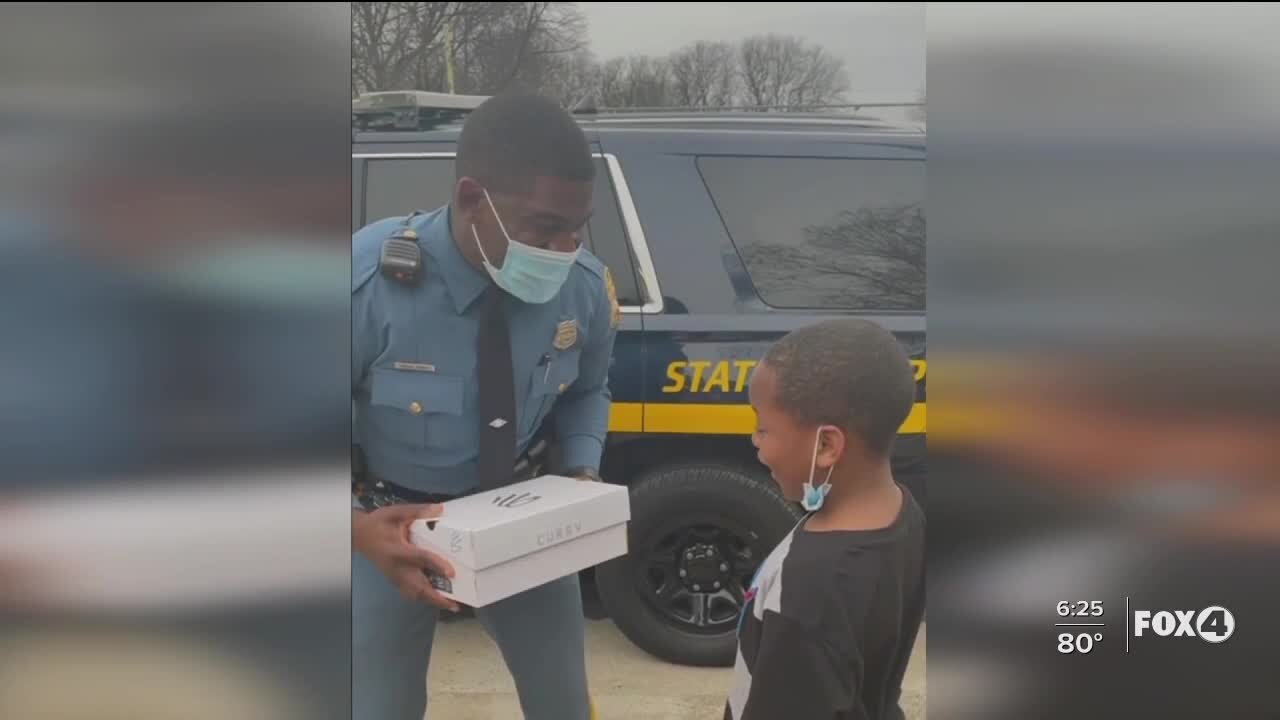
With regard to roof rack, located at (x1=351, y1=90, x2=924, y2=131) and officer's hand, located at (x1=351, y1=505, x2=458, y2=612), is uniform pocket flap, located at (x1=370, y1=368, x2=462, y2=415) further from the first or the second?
roof rack, located at (x1=351, y1=90, x2=924, y2=131)

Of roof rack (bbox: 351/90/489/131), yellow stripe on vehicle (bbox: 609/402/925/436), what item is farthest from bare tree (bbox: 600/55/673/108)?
yellow stripe on vehicle (bbox: 609/402/925/436)

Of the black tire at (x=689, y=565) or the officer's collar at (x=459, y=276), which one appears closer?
the officer's collar at (x=459, y=276)

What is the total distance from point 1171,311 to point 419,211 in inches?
39.8

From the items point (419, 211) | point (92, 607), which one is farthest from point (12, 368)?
point (419, 211)

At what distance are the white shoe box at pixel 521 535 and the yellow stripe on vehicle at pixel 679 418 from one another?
25.1 inches

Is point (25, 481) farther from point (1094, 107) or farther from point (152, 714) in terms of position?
point (1094, 107)

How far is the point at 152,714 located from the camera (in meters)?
1.06

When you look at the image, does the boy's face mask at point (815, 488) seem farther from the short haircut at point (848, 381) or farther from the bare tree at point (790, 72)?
the bare tree at point (790, 72)

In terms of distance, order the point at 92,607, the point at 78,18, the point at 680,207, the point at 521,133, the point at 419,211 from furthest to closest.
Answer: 1. the point at 680,207
2. the point at 419,211
3. the point at 521,133
4. the point at 92,607
5. the point at 78,18

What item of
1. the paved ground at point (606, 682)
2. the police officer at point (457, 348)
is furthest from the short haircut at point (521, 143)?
the paved ground at point (606, 682)

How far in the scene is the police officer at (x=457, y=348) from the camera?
120cm

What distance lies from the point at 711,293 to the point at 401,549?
952 mm

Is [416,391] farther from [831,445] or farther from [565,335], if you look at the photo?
[831,445]

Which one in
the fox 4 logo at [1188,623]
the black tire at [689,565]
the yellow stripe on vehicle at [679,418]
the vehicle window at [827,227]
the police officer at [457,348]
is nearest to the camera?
the fox 4 logo at [1188,623]
